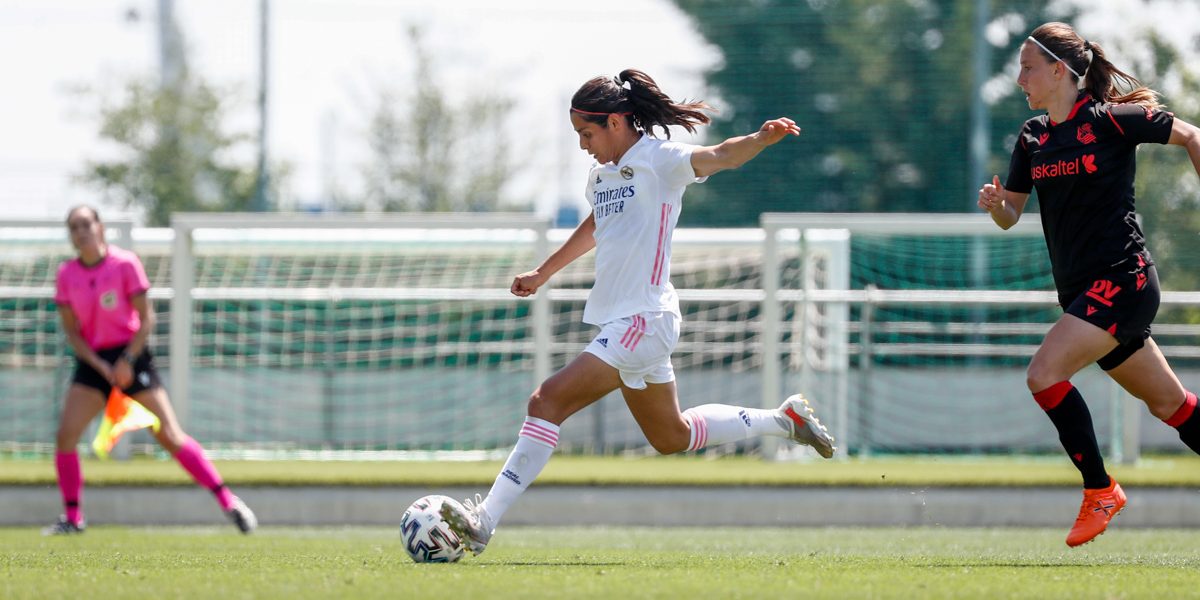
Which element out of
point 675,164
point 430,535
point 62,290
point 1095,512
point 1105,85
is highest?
point 1105,85

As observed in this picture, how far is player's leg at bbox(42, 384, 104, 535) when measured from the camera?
32.3ft

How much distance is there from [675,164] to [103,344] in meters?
5.09

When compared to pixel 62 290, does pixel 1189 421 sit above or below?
below

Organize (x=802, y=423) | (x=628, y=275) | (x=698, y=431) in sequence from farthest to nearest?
1. (x=802, y=423)
2. (x=698, y=431)
3. (x=628, y=275)

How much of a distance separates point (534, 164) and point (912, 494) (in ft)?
67.0

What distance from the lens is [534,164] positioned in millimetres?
30953

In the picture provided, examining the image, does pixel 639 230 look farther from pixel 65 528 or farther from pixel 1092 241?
pixel 65 528

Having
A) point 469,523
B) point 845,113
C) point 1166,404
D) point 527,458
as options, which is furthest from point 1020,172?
point 845,113

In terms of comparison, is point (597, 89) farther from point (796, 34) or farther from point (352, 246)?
point (796, 34)

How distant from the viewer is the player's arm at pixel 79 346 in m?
9.76

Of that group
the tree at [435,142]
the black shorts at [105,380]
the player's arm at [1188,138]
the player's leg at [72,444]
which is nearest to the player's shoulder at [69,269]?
the black shorts at [105,380]

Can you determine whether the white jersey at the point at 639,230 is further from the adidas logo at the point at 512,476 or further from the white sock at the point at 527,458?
the adidas logo at the point at 512,476

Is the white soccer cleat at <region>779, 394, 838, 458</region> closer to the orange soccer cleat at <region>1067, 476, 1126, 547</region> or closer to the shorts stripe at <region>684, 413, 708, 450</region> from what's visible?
the shorts stripe at <region>684, 413, 708, 450</region>

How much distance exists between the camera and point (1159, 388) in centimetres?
643
